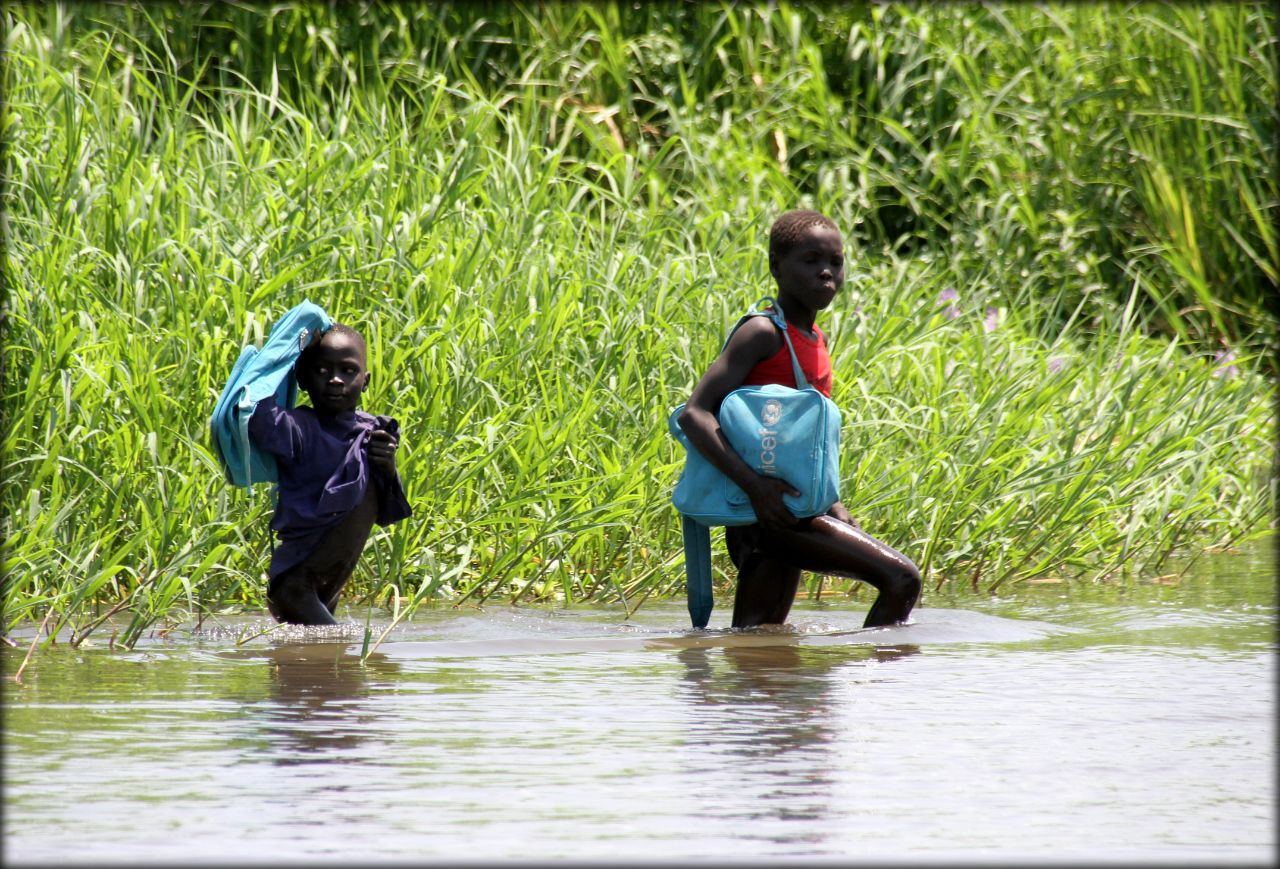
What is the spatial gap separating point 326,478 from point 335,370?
1.05ft

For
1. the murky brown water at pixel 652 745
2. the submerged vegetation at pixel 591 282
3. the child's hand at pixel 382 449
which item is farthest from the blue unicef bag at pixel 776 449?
the child's hand at pixel 382 449

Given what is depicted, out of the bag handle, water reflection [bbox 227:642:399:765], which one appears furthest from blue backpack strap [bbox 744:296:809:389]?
water reflection [bbox 227:642:399:765]

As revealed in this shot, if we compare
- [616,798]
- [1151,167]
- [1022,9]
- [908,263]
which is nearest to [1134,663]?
[616,798]

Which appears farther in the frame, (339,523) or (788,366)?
(788,366)

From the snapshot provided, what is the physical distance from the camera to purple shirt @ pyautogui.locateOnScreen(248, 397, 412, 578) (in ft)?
17.6

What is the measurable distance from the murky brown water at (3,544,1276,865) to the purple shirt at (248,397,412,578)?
30 centimetres

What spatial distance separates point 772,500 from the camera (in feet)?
17.7

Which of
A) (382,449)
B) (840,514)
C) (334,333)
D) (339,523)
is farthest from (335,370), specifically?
(840,514)

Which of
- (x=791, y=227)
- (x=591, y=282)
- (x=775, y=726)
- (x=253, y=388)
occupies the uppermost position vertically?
(x=791, y=227)

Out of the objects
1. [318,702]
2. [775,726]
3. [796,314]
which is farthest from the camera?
[796,314]

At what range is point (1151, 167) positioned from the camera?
36.5 ft

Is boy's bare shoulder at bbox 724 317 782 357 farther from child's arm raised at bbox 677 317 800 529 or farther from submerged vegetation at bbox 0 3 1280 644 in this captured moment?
submerged vegetation at bbox 0 3 1280 644

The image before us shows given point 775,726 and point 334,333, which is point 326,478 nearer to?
point 334,333

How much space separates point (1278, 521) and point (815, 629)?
3587 millimetres
